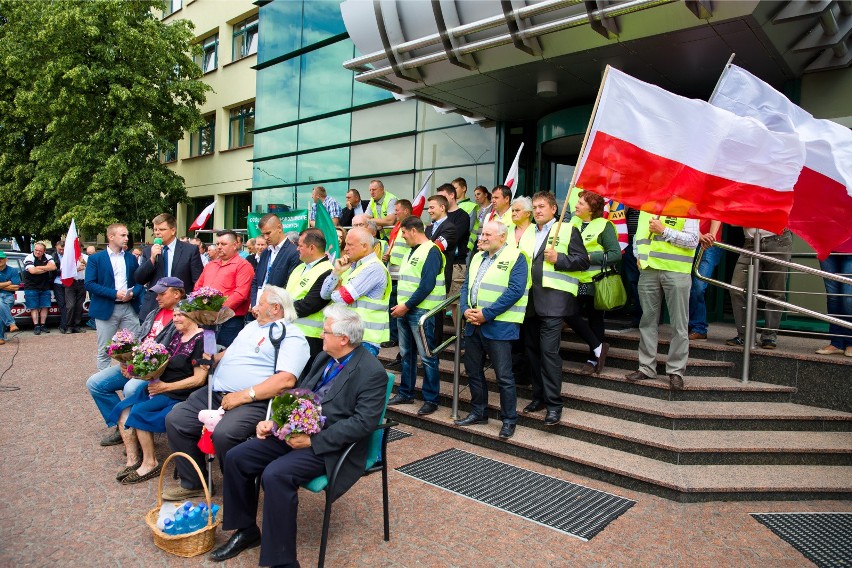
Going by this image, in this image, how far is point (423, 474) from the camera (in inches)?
197

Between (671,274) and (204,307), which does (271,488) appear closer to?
(204,307)

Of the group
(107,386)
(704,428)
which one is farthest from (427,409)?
(107,386)

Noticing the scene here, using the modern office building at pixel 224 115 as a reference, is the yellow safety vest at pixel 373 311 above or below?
below

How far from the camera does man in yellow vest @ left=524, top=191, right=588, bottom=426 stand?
5535 mm

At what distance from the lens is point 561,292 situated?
565 centimetres

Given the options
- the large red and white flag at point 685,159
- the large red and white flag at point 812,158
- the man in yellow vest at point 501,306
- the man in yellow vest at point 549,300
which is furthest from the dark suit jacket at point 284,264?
the large red and white flag at point 812,158

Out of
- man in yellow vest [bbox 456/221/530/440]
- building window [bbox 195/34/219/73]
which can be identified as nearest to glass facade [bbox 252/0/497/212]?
man in yellow vest [bbox 456/221/530/440]

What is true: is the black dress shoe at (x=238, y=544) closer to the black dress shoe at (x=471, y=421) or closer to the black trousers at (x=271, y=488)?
the black trousers at (x=271, y=488)

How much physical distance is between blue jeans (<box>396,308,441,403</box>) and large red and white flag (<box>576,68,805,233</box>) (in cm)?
251

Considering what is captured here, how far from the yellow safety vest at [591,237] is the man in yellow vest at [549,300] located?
29 centimetres

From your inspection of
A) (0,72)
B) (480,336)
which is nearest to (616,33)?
(480,336)

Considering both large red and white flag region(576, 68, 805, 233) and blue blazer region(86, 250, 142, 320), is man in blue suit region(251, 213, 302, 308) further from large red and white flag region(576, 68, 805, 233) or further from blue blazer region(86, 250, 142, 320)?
large red and white flag region(576, 68, 805, 233)

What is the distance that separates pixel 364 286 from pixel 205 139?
2069 cm

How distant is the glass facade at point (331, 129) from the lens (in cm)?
1203
